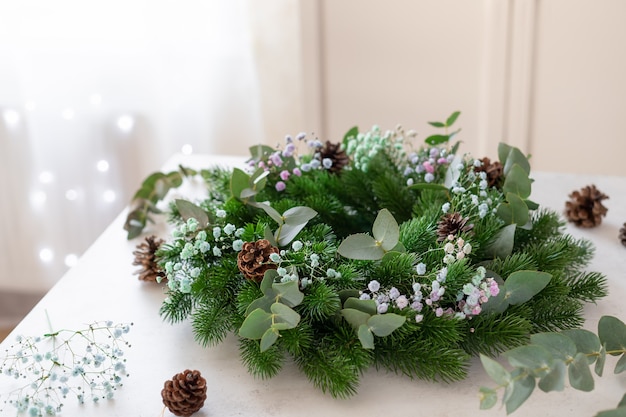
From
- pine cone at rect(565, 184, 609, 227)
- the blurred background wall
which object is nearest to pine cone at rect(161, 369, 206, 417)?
pine cone at rect(565, 184, 609, 227)

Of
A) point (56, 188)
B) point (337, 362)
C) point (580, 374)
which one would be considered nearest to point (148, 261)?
point (337, 362)

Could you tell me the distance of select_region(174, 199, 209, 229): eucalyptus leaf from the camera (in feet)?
2.98

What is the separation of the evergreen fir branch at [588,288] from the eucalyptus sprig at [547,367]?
163 millimetres

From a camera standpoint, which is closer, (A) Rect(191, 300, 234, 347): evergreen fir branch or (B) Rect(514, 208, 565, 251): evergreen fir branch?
(A) Rect(191, 300, 234, 347): evergreen fir branch

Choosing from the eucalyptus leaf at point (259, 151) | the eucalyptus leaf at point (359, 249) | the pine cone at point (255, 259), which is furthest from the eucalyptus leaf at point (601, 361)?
the eucalyptus leaf at point (259, 151)

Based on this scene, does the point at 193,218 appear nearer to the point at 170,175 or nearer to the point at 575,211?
the point at 170,175

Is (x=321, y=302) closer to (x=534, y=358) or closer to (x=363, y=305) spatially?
(x=363, y=305)

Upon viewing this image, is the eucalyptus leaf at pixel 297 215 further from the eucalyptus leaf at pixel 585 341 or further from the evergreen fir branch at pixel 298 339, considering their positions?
the eucalyptus leaf at pixel 585 341

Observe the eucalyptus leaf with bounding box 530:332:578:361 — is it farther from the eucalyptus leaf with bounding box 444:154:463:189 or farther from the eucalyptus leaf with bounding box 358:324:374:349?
the eucalyptus leaf with bounding box 444:154:463:189

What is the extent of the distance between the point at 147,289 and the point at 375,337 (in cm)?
33

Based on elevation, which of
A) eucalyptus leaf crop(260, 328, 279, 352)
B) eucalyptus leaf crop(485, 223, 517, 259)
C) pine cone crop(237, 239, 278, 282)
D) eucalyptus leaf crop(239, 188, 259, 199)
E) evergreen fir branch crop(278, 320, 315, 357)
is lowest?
evergreen fir branch crop(278, 320, 315, 357)

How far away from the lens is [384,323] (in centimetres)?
75

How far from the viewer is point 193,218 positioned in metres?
0.90

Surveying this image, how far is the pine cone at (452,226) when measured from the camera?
85 centimetres
